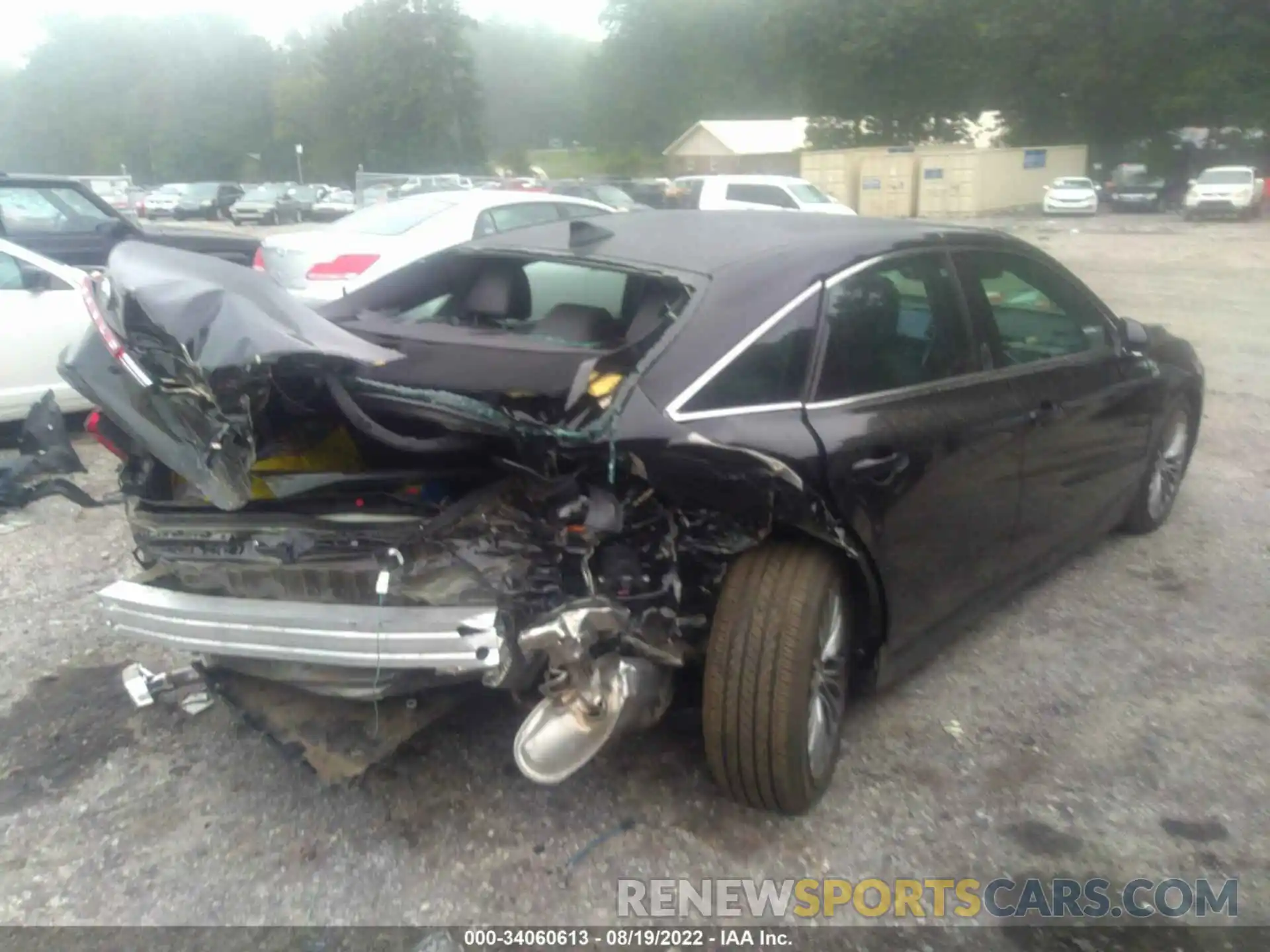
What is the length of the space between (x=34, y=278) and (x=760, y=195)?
50.9 feet

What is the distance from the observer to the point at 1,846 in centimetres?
300

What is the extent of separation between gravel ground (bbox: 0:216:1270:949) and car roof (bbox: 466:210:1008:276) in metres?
1.49

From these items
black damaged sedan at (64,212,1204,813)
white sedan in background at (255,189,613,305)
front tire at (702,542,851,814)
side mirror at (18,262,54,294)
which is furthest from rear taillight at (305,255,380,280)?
front tire at (702,542,851,814)

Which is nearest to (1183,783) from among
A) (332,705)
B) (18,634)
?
(332,705)

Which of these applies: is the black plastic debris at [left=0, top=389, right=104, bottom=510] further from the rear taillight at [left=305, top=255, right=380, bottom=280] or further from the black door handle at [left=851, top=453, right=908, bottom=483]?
the rear taillight at [left=305, top=255, right=380, bottom=280]

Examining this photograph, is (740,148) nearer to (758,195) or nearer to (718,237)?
(758,195)

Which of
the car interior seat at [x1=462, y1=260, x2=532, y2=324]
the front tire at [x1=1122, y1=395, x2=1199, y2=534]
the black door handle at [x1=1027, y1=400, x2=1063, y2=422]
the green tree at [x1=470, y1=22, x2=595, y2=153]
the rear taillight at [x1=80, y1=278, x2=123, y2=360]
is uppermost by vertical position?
the green tree at [x1=470, y1=22, x2=595, y2=153]

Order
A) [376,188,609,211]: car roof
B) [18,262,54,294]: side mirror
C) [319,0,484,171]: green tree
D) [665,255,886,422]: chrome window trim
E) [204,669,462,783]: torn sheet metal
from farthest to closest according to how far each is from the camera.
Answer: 1. [319,0,484,171]: green tree
2. [376,188,609,211]: car roof
3. [18,262,54,294]: side mirror
4. [204,669,462,783]: torn sheet metal
5. [665,255,886,422]: chrome window trim

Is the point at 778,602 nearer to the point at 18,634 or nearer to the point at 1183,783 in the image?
the point at 1183,783

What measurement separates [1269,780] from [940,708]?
979 mm

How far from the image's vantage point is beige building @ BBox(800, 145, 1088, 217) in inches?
1483

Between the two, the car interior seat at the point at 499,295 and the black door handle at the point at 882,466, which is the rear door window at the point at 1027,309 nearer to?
the black door handle at the point at 882,466

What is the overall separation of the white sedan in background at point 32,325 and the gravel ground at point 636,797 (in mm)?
2766

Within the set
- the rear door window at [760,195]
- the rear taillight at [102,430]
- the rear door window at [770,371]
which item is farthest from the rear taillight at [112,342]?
the rear door window at [760,195]
